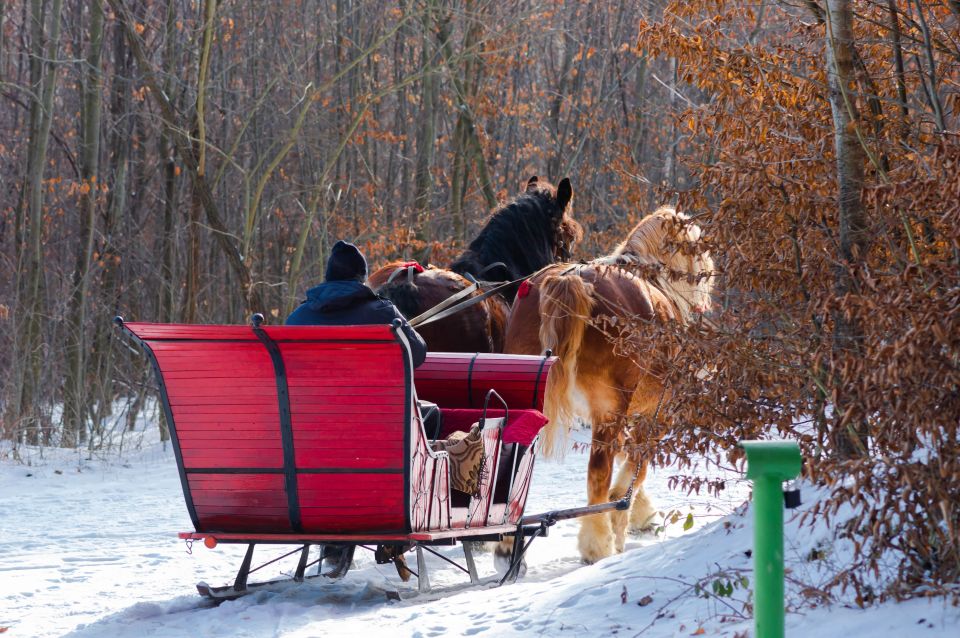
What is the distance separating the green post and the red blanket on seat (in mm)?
3888

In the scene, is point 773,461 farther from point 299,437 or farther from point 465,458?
point 465,458

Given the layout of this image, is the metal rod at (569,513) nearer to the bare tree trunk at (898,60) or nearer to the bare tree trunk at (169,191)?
the bare tree trunk at (898,60)

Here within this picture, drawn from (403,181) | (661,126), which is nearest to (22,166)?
(403,181)

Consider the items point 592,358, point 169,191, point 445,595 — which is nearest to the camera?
point 445,595

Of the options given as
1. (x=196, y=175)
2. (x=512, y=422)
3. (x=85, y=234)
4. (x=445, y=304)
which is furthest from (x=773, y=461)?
(x=85, y=234)

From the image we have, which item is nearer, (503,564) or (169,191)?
(503,564)

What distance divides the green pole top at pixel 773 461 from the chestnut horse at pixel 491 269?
5.84 metres

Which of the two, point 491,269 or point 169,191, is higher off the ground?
point 169,191

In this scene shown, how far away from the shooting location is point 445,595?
238 inches

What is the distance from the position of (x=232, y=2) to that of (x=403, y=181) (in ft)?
18.4

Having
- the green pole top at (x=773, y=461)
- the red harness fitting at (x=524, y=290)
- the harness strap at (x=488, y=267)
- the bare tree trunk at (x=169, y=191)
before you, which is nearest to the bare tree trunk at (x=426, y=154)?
the bare tree trunk at (x=169, y=191)

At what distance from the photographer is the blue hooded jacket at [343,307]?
6113 millimetres

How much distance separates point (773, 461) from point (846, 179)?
2.68 m

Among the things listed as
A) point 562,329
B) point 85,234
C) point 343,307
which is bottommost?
point 562,329
